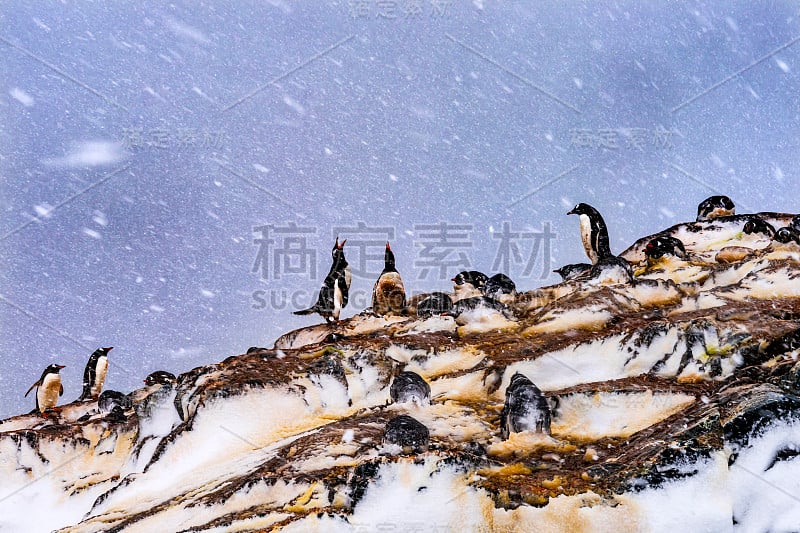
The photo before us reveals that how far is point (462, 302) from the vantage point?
36.2 feet

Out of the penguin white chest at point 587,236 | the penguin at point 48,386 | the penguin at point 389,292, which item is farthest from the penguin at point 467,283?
the penguin at point 48,386

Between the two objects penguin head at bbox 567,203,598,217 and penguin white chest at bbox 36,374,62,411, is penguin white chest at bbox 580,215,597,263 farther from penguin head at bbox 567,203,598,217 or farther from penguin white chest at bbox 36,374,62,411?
penguin white chest at bbox 36,374,62,411

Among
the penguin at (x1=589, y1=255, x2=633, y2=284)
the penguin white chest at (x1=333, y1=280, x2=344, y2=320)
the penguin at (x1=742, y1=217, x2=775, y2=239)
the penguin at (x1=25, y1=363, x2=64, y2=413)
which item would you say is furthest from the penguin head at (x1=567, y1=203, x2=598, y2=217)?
the penguin at (x1=25, y1=363, x2=64, y2=413)

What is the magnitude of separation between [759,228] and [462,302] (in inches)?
276

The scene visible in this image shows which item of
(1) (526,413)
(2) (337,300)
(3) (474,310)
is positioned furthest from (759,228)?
(1) (526,413)

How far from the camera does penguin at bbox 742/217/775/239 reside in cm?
1333

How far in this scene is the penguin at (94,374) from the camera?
18.5 m

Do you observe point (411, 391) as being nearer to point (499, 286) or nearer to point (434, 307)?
point (434, 307)

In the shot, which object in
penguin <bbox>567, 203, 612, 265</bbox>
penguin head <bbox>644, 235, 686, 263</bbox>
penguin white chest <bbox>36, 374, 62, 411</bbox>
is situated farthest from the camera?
penguin white chest <bbox>36, 374, 62, 411</bbox>

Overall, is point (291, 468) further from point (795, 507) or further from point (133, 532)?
point (795, 507)

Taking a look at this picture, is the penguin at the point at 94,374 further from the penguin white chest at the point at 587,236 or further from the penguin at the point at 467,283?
the penguin white chest at the point at 587,236

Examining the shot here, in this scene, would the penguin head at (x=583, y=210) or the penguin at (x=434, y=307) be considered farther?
the penguin head at (x=583, y=210)

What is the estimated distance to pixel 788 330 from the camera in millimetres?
7340

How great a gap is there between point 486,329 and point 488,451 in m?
4.31
